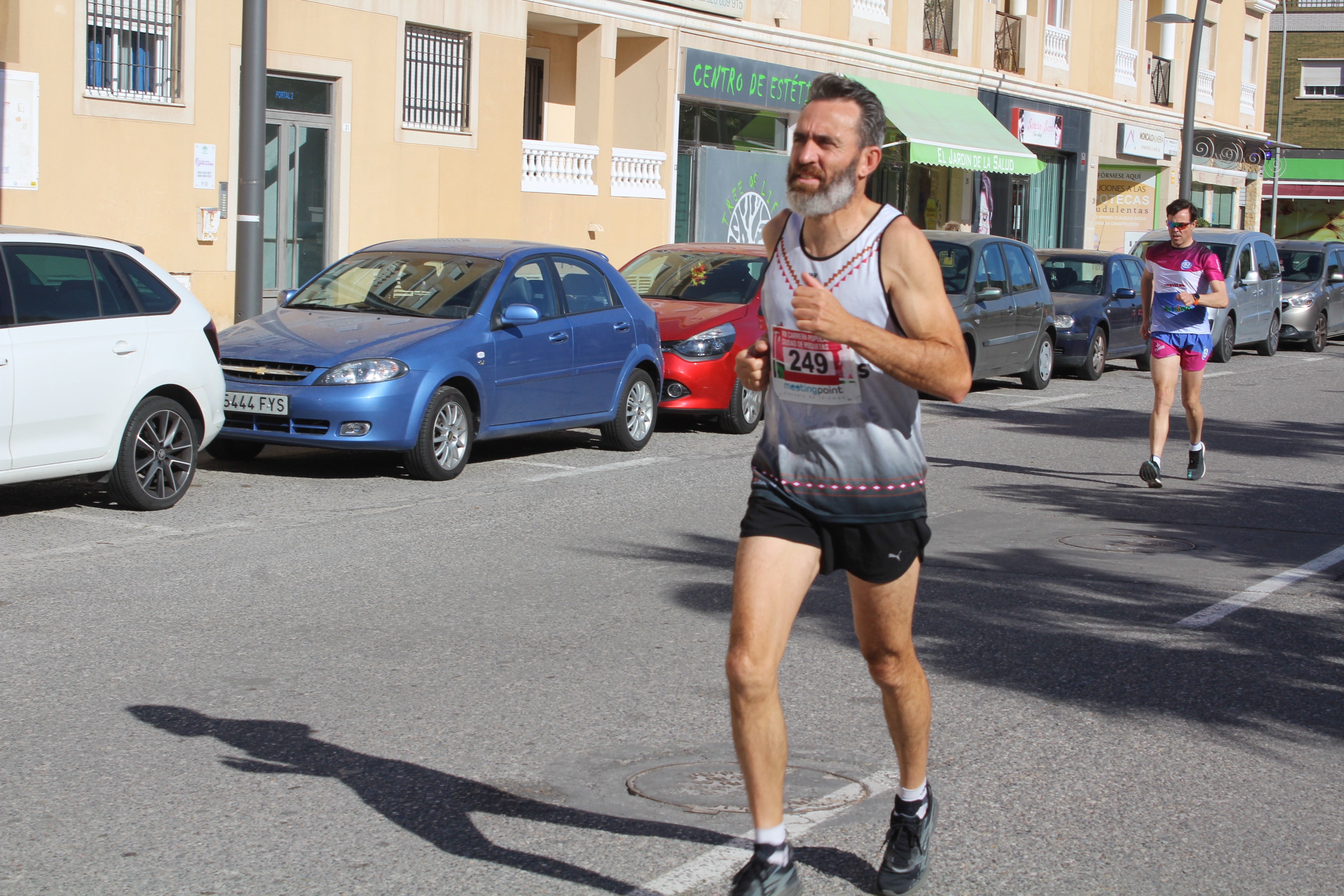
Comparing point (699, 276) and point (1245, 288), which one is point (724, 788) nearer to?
point (699, 276)

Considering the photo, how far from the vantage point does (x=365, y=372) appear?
10312 millimetres

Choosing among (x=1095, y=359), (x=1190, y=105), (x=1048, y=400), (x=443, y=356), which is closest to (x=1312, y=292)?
(x=1190, y=105)

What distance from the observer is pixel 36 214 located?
15.3 meters

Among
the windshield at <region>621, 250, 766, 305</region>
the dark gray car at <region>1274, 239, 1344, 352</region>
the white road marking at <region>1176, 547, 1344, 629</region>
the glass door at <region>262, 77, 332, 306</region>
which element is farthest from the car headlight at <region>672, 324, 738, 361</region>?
the dark gray car at <region>1274, 239, 1344, 352</region>

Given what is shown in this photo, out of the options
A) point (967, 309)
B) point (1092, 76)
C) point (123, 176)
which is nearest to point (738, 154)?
point (967, 309)

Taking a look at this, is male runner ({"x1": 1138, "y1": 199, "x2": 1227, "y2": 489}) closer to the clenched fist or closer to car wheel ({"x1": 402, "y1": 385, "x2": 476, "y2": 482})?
car wheel ({"x1": 402, "y1": 385, "x2": 476, "y2": 482})

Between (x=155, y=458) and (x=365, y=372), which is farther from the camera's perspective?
(x=365, y=372)

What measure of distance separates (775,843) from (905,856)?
40 centimetres

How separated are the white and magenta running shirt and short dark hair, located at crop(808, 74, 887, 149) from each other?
778 cm

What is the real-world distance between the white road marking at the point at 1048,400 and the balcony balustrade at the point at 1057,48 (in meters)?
17.7

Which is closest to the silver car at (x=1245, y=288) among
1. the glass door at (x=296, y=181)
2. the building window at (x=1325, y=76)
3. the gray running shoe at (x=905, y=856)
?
the glass door at (x=296, y=181)

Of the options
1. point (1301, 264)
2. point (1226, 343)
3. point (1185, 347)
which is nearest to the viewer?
point (1185, 347)

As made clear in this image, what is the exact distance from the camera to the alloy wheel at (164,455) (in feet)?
30.2

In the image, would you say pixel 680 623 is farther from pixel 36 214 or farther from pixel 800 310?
pixel 36 214
